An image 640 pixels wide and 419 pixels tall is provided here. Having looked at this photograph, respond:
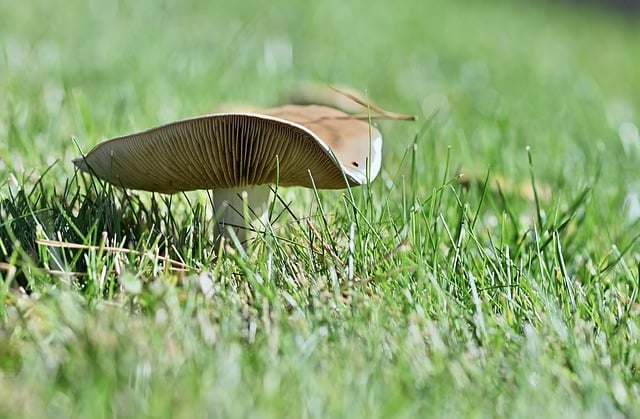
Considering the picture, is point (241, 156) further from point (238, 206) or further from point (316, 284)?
point (316, 284)

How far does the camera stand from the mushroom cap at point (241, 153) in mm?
1841

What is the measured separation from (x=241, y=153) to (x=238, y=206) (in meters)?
0.24

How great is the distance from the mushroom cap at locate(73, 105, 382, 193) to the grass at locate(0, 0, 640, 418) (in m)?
0.08

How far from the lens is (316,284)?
180 centimetres

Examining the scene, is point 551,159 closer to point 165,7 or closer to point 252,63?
point 252,63

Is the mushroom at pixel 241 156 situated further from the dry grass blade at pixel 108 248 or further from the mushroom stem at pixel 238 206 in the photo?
the dry grass blade at pixel 108 248

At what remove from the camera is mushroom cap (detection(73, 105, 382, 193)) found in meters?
1.84

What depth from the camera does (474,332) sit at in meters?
1.72

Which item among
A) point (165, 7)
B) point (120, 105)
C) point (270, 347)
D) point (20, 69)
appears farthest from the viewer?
point (165, 7)

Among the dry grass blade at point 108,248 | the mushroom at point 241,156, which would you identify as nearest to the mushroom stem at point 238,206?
the mushroom at point 241,156

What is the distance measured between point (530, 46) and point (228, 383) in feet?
18.6

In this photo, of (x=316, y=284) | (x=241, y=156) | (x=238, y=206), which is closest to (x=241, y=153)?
(x=241, y=156)

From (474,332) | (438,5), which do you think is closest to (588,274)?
(474,332)

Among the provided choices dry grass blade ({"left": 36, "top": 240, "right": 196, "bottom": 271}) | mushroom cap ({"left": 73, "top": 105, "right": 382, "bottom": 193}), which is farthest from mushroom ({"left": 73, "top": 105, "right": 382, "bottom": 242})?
dry grass blade ({"left": 36, "top": 240, "right": 196, "bottom": 271})
